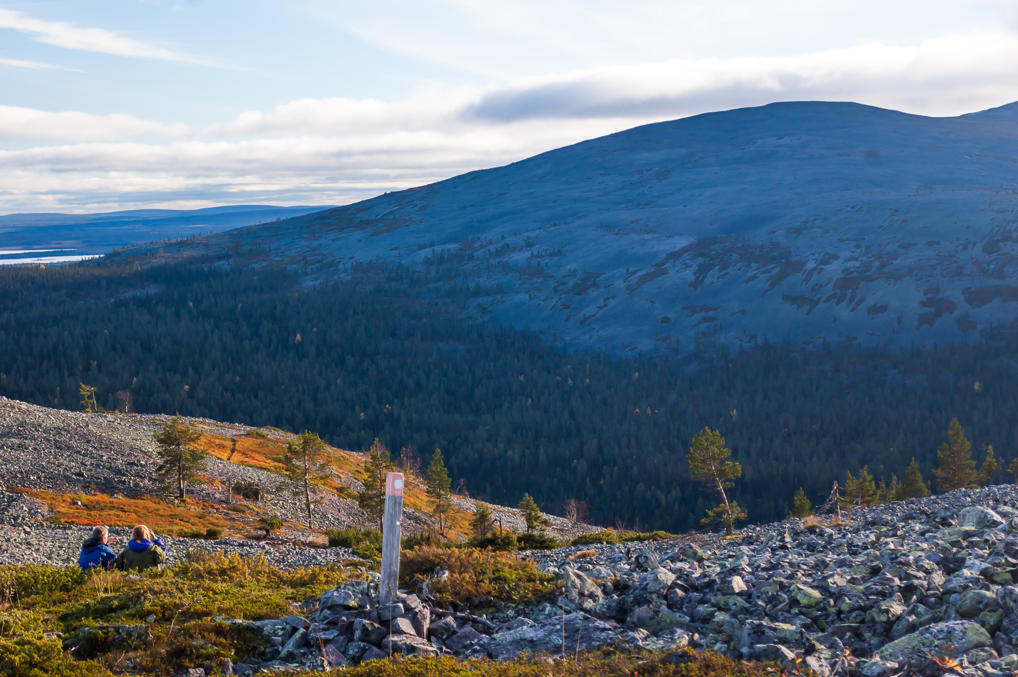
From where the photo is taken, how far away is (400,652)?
34.7 feet

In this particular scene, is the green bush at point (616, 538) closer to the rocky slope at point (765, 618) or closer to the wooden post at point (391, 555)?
the rocky slope at point (765, 618)

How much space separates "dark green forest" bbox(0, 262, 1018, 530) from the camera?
402 feet

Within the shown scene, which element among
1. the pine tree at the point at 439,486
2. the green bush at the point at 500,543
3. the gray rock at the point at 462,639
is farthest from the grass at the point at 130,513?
the gray rock at the point at 462,639

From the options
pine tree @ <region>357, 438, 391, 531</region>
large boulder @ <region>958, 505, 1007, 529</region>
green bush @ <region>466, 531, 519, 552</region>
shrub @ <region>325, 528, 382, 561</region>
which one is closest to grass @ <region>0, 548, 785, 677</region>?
large boulder @ <region>958, 505, 1007, 529</region>

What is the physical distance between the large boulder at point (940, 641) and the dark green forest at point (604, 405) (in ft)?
317

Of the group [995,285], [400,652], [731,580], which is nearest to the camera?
[400,652]

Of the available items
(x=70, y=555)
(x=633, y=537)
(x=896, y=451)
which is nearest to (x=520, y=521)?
(x=633, y=537)

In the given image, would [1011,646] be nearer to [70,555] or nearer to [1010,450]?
[70,555]

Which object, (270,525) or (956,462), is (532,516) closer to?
(270,525)

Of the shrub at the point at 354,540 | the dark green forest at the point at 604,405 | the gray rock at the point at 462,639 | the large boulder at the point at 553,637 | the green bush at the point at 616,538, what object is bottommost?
the dark green forest at the point at 604,405

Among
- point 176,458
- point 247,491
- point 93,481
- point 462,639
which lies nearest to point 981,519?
point 462,639

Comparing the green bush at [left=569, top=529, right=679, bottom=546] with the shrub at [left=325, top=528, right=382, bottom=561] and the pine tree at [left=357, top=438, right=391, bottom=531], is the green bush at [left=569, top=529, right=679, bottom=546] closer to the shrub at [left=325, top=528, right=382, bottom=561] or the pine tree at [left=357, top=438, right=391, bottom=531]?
the shrub at [left=325, top=528, right=382, bottom=561]

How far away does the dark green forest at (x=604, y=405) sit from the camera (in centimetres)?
12250

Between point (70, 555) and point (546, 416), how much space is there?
438 ft
